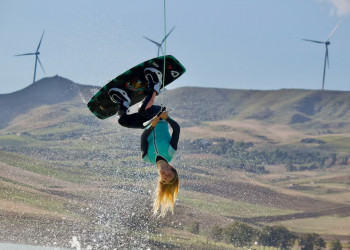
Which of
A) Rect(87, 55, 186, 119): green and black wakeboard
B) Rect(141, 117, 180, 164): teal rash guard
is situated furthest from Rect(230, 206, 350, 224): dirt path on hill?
Rect(141, 117, 180, 164): teal rash guard

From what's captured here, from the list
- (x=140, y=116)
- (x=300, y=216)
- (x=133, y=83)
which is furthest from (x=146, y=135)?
(x=300, y=216)

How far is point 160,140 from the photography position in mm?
12789

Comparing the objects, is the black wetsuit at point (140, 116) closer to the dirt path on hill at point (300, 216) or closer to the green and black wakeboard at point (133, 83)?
the green and black wakeboard at point (133, 83)

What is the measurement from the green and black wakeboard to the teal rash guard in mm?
1368

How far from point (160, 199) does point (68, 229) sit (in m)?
71.5

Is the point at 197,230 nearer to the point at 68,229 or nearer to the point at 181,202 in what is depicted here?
the point at 68,229

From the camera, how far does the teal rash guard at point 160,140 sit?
41.9 ft

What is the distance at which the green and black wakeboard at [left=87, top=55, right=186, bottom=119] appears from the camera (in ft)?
45.1

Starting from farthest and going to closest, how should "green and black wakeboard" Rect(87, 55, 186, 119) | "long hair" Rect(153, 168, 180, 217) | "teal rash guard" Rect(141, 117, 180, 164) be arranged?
"green and black wakeboard" Rect(87, 55, 186, 119) < "long hair" Rect(153, 168, 180, 217) < "teal rash guard" Rect(141, 117, 180, 164)

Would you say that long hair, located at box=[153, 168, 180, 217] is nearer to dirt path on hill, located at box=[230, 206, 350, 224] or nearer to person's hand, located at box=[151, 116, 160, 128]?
person's hand, located at box=[151, 116, 160, 128]

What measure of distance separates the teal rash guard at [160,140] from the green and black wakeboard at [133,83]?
4.49 ft

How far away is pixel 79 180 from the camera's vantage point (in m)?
144

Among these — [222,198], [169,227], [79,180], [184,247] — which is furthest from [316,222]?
[184,247]

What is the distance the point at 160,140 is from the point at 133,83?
1.75 meters
